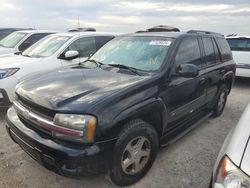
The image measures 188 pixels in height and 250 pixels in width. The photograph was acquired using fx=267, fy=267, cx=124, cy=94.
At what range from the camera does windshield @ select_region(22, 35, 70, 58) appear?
6.03 m

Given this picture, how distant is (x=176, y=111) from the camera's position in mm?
3584

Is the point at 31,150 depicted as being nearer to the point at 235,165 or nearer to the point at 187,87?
the point at 235,165

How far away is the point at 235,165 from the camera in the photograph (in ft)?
5.77

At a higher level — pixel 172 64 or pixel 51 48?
pixel 172 64

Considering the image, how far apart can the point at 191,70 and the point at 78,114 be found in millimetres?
1611

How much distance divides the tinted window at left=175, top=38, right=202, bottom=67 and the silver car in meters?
1.79

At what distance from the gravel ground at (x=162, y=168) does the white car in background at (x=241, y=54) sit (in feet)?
14.5

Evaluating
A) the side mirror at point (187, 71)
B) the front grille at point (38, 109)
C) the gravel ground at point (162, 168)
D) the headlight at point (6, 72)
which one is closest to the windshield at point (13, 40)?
the headlight at point (6, 72)

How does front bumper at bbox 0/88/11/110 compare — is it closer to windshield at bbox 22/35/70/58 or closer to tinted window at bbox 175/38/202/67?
windshield at bbox 22/35/70/58

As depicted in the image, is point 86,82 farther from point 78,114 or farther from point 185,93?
point 185,93

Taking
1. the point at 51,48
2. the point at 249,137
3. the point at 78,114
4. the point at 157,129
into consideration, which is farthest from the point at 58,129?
the point at 51,48

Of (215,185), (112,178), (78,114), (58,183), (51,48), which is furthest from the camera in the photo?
(51,48)

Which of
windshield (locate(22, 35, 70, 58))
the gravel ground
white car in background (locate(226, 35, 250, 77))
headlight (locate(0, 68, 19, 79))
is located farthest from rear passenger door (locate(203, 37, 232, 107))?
headlight (locate(0, 68, 19, 79))

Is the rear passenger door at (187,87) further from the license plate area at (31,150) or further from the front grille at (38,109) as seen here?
the license plate area at (31,150)
